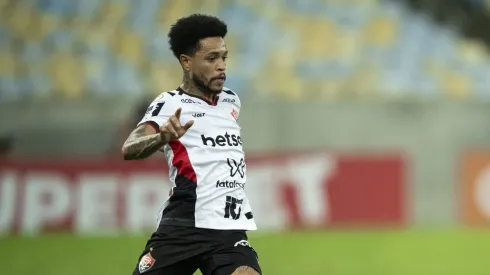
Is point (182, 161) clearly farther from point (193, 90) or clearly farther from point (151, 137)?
point (193, 90)

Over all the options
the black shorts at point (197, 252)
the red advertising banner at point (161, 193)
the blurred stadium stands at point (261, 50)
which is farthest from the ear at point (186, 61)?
the blurred stadium stands at point (261, 50)

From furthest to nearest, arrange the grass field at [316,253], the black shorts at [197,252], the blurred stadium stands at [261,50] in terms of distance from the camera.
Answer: the blurred stadium stands at [261,50], the grass field at [316,253], the black shorts at [197,252]

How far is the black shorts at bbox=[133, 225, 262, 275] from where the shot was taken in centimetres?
582

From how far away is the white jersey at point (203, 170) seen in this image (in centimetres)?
589

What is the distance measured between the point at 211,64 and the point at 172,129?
2.20ft

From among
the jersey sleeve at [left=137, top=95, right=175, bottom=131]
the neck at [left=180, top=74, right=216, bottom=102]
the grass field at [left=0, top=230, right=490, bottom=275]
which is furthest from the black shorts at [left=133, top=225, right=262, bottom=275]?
the grass field at [left=0, top=230, right=490, bottom=275]

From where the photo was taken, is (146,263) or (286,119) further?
(286,119)

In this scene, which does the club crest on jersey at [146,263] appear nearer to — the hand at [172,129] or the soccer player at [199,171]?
the soccer player at [199,171]

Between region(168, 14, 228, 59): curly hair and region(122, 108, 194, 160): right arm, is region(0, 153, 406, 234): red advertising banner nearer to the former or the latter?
region(168, 14, 228, 59): curly hair

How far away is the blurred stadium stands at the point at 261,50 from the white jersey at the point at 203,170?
1152 centimetres

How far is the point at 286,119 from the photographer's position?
680 inches

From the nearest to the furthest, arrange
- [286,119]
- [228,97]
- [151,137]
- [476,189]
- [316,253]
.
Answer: [151,137] → [228,97] → [316,253] → [476,189] → [286,119]

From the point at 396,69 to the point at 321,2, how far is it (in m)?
1.81

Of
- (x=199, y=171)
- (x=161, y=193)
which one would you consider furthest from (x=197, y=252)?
(x=161, y=193)
